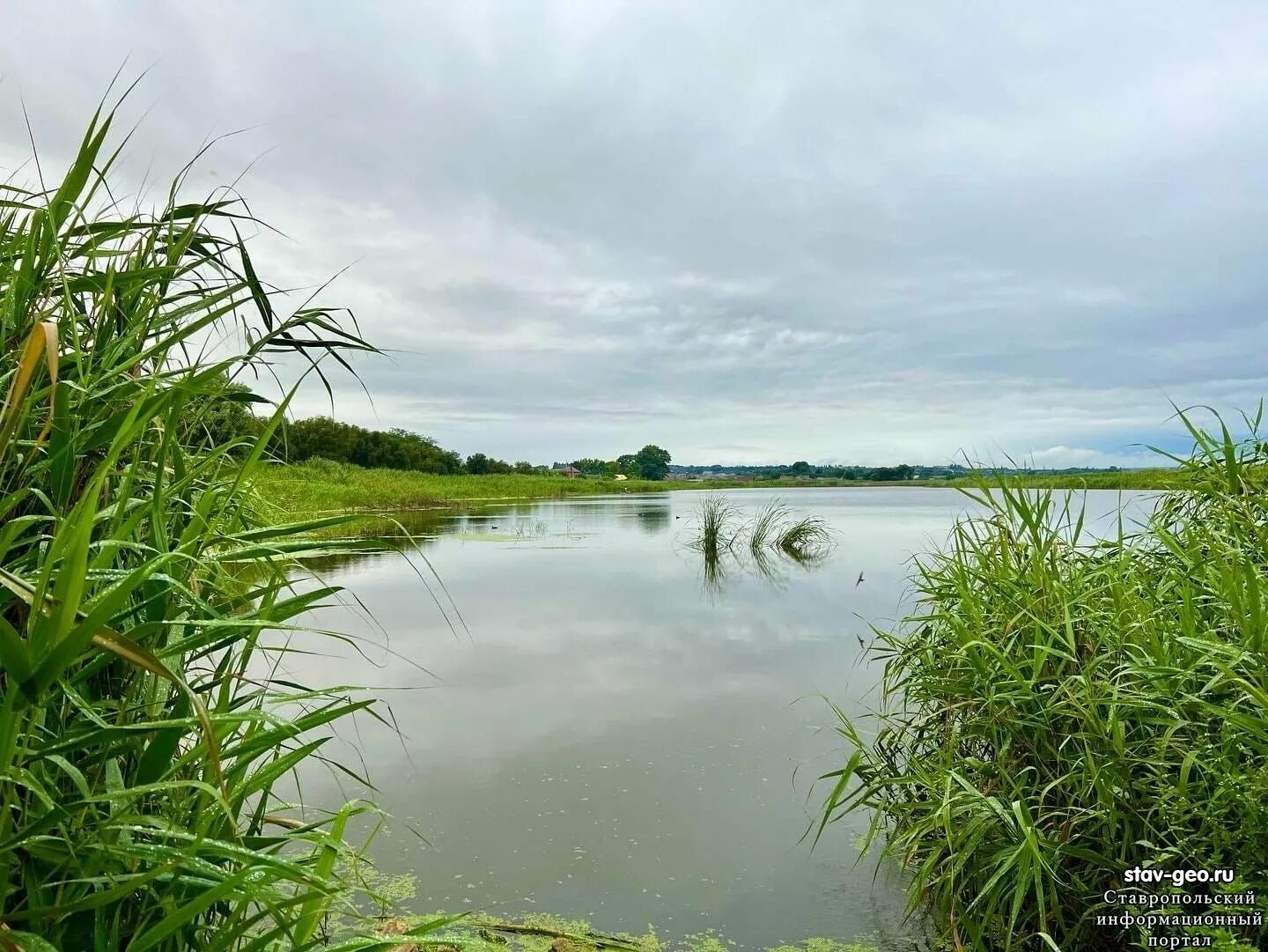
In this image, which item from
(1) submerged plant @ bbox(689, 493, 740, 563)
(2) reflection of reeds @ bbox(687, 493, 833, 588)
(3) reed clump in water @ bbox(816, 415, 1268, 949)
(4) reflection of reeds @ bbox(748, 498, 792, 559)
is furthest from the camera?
(4) reflection of reeds @ bbox(748, 498, 792, 559)

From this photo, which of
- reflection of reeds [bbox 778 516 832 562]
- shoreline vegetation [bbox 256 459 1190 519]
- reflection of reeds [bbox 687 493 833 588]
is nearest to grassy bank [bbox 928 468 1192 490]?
shoreline vegetation [bbox 256 459 1190 519]

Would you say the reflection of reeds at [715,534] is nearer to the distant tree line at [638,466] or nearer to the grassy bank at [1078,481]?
the grassy bank at [1078,481]

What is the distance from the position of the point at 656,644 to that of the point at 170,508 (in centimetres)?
491

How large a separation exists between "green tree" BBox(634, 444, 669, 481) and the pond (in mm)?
49880

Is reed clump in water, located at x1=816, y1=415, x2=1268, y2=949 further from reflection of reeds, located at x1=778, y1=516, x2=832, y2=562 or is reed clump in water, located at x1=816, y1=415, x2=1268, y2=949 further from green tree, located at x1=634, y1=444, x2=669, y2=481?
green tree, located at x1=634, y1=444, x2=669, y2=481

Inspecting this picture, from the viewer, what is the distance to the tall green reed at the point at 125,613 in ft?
3.18

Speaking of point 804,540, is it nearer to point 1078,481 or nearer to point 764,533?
point 764,533

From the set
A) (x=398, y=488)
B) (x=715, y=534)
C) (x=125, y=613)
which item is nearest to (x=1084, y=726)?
(x=125, y=613)

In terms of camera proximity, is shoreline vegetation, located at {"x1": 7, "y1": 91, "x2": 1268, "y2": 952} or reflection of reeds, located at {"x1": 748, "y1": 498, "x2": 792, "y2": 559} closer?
shoreline vegetation, located at {"x1": 7, "y1": 91, "x2": 1268, "y2": 952}

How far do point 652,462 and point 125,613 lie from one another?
58012 mm

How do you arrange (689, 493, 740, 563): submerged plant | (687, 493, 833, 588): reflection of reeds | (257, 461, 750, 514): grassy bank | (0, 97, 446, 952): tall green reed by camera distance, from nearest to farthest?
(0, 97, 446, 952): tall green reed, (687, 493, 833, 588): reflection of reeds, (689, 493, 740, 563): submerged plant, (257, 461, 750, 514): grassy bank

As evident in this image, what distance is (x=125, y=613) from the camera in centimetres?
114

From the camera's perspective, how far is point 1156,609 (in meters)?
2.27

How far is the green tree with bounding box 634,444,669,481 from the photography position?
5884cm
